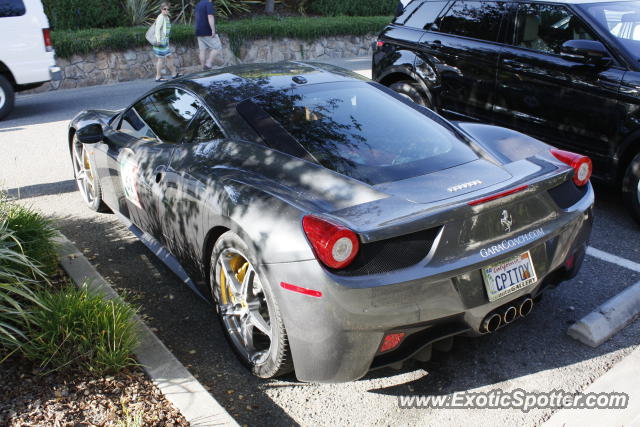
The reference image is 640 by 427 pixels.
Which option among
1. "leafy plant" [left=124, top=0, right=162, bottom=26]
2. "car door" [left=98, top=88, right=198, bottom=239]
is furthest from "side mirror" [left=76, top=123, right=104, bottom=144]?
"leafy plant" [left=124, top=0, right=162, bottom=26]

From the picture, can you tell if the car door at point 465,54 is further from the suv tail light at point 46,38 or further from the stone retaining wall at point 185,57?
the stone retaining wall at point 185,57

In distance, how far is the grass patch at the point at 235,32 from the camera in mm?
14406

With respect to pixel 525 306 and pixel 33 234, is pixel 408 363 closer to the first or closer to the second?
pixel 525 306

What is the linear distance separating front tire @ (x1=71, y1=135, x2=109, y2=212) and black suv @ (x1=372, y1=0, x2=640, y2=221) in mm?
3684

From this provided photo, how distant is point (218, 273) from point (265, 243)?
64cm

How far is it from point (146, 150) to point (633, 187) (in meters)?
3.91

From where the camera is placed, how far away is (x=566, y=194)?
3.49 meters

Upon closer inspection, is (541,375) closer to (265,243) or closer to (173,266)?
(265,243)

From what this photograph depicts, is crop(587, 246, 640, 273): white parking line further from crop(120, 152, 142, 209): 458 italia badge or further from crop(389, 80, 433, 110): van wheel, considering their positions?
crop(120, 152, 142, 209): 458 italia badge

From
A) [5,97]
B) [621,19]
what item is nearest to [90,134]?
[621,19]

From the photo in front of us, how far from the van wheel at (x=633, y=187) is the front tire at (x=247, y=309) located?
3.48m

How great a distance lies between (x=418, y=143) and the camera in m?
3.78

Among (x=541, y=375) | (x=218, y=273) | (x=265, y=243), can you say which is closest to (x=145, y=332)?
(x=218, y=273)

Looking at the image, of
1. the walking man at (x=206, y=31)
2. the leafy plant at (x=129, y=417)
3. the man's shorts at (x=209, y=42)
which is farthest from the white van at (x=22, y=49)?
the leafy plant at (x=129, y=417)
